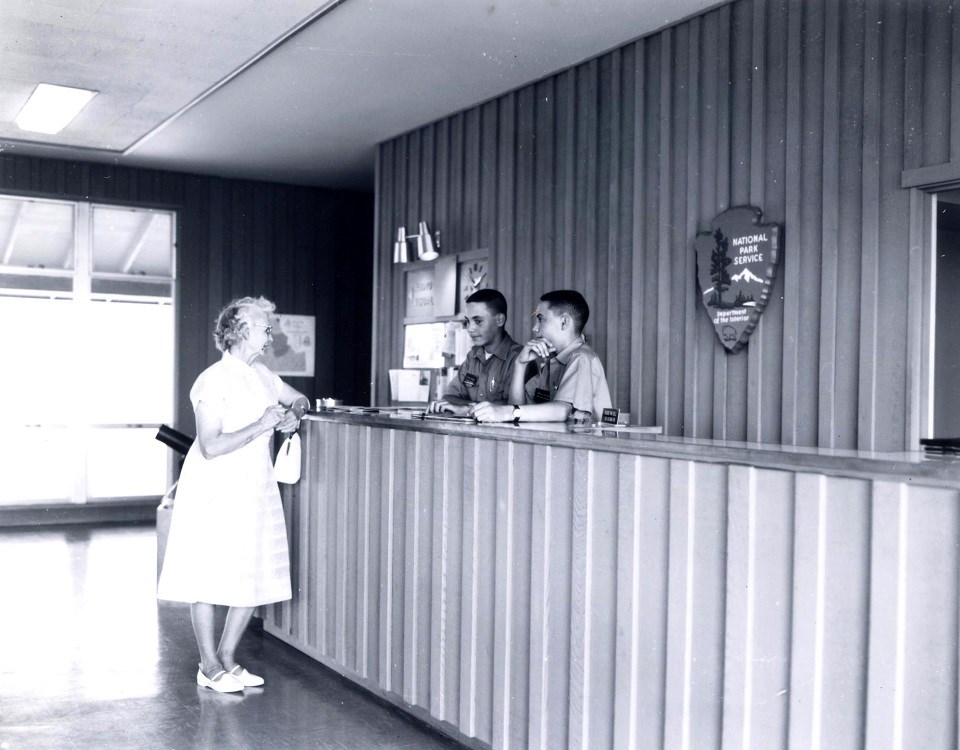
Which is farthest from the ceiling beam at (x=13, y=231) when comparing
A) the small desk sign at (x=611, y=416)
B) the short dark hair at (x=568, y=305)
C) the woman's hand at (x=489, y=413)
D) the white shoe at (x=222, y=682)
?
the small desk sign at (x=611, y=416)

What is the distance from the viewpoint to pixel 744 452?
93.6 inches

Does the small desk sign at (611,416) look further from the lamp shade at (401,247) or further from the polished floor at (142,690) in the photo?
the lamp shade at (401,247)

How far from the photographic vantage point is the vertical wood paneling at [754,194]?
3973mm

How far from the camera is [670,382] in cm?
504

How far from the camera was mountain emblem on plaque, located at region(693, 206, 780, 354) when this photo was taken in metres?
4.48

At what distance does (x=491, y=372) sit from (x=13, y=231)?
569 cm

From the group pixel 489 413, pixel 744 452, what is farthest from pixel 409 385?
pixel 744 452

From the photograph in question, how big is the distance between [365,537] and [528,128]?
321 cm

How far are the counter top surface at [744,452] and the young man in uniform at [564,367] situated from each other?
1.77 ft

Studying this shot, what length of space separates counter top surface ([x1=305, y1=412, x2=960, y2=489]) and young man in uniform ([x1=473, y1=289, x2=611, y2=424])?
0.54 metres

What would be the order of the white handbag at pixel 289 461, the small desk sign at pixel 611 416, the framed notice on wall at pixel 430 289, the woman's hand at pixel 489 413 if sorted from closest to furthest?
the small desk sign at pixel 611 416, the woman's hand at pixel 489 413, the white handbag at pixel 289 461, the framed notice on wall at pixel 430 289

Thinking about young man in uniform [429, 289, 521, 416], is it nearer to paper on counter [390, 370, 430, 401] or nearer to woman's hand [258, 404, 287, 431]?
woman's hand [258, 404, 287, 431]

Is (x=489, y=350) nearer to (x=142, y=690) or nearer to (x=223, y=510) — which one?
(x=223, y=510)

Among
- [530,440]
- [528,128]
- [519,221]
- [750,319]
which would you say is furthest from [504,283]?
[530,440]
